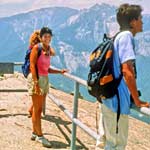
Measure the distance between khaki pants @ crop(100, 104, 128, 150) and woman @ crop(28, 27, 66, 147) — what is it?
316 centimetres

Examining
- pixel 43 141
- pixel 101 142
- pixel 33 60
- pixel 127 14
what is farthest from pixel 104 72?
pixel 43 141

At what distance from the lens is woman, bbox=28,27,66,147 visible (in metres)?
8.27

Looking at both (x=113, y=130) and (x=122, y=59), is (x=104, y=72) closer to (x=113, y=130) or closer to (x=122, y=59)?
(x=122, y=59)

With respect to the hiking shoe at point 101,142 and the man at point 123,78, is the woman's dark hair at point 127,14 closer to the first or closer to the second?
the man at point 123,78

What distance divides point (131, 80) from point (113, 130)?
2.32ft

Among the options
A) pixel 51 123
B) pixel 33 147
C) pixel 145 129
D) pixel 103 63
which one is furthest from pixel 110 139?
pixel 145 129

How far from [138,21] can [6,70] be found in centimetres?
797

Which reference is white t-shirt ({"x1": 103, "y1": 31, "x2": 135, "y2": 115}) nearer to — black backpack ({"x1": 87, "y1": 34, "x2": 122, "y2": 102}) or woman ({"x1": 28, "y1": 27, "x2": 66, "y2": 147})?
black backpack ({"x1": 87, "y1": 34, "x2": 122, "y2": 102})

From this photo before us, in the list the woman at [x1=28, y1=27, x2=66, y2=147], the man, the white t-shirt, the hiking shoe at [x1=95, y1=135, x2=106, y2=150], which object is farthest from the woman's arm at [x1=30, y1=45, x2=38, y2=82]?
Result: the white t-shirt

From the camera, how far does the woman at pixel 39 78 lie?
827 cm

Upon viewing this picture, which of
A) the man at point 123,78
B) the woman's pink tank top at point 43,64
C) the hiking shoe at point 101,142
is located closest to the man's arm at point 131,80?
the man at point 123,78

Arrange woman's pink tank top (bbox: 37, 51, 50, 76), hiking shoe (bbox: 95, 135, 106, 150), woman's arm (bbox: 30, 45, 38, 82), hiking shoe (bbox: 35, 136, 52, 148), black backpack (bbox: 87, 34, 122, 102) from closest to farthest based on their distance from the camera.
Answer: black backpack (bbox: 87, 34, 122, 102)
hiking shoe (bbox: 95, 135, 106, 150)
woman's arm (bbox: 30, 45, 38, 82)
woman's pink tank top (bbox: 37, 51, 50, 76)
hiking shoe (bbox: 35, 136, 52, 148)

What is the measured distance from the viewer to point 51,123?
10391 mm

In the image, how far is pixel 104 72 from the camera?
4.86 meters
